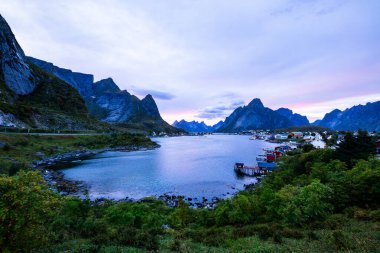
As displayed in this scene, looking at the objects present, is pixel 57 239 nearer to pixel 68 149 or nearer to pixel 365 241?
pixel 365 241

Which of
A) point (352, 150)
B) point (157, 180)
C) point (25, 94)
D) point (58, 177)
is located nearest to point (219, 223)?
point (352, 150)

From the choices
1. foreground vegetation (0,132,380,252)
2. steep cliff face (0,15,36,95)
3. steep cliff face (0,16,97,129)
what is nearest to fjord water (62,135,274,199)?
foreground vegetation (0,132,380,252)

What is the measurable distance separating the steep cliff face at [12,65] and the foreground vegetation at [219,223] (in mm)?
193585

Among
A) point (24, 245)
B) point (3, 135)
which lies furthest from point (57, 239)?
point (3, 135)

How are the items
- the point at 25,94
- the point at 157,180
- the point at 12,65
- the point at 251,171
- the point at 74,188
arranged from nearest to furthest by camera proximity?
the point at 74,188, the point at 157,180, the point at 251,171, the point at 12,65, the point at 25,94

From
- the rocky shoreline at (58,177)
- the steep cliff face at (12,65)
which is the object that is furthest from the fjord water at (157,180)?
the steep cliff face at (12,65)

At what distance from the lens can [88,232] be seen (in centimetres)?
1534

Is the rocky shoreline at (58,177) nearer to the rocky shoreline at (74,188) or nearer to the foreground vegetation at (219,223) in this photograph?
the rocky shoreline at (74,188)

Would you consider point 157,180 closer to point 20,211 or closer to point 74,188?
point 74,188

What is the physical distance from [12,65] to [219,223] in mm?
209633

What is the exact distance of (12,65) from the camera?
171875 millimetres

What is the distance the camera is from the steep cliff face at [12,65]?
553 feet

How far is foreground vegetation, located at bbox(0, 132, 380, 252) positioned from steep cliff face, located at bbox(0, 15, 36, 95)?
635 feet

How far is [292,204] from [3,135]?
342 ft
